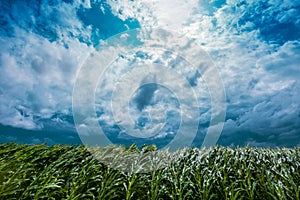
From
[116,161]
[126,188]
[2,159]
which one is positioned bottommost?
[126,188]

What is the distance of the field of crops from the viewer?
155 inches

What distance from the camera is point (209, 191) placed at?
13.3ft

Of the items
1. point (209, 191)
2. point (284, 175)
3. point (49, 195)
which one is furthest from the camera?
point (284, 175)

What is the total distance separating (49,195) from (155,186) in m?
1.78

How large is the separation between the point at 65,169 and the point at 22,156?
1.04m

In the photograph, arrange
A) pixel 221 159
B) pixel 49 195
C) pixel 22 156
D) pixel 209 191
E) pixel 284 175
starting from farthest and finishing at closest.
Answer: pixel 221 159 → pixel 22 156 → pixel 284 175 → pixel 209 191 → pixel 49 195

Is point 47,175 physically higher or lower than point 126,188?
higher

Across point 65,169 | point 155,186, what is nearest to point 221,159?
point 155,186

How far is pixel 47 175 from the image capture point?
423cm

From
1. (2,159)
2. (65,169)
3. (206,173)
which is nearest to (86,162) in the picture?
(65,169)

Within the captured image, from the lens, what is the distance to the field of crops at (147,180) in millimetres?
3933

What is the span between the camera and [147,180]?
14.6 feet

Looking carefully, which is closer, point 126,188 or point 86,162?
point 126,188

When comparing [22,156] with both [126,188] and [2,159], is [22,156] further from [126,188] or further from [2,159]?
[126,188]
